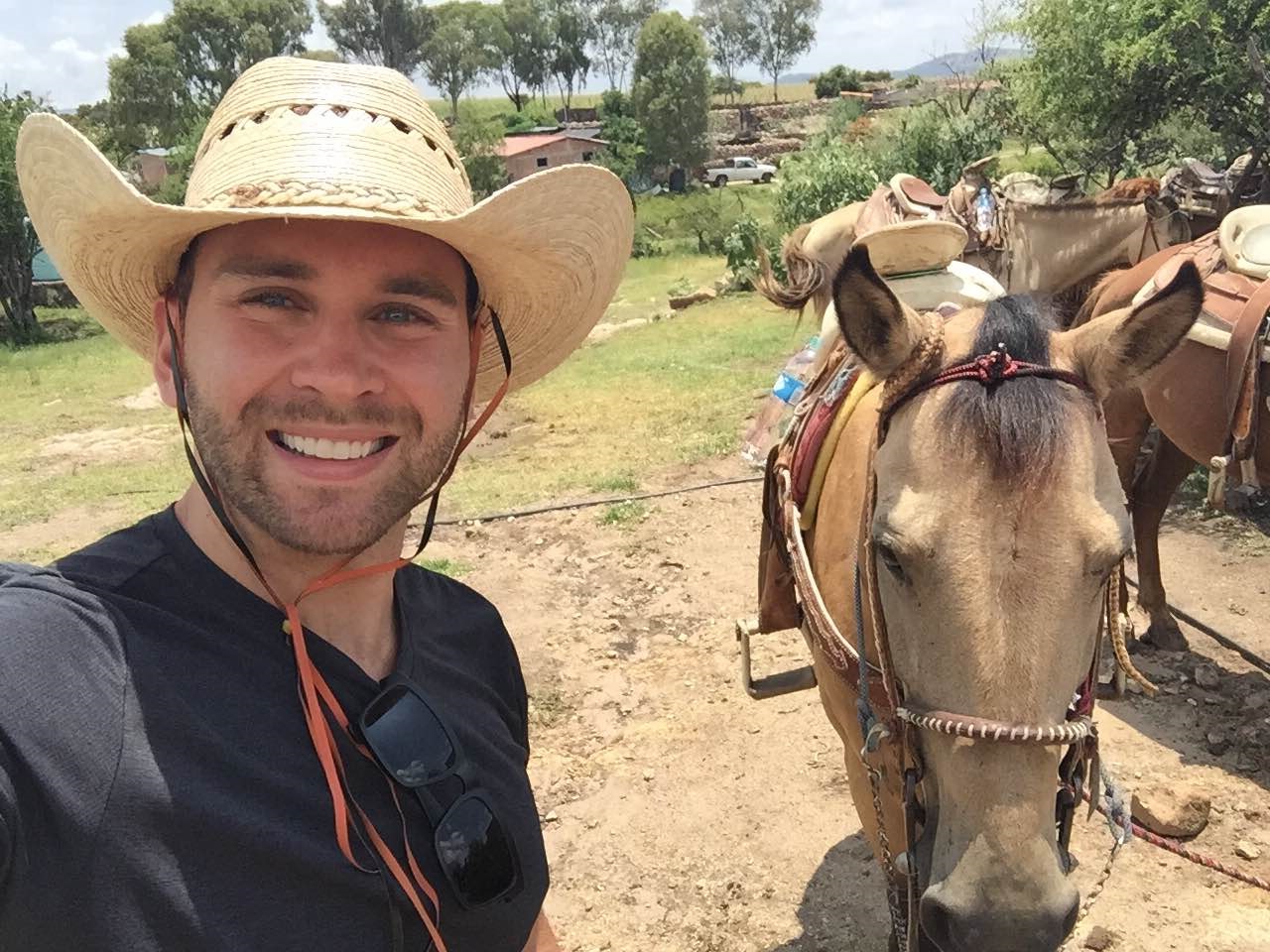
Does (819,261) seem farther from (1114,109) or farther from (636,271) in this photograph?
(636,271)

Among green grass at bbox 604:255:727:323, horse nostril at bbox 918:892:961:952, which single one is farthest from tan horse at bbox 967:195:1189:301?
green grass at bbox 604:255:727:323

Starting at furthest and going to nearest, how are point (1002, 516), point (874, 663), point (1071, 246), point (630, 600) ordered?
point (1071, 246) → point (630, 600) → point (874, 663) → point (1002, 516)

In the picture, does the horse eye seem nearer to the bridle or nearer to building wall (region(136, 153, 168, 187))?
the bridle

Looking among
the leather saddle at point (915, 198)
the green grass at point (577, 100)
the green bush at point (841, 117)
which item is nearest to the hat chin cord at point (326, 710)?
the leather saddle at point (915, 198)

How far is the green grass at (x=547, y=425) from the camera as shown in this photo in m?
7.98

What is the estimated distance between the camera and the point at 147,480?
902cm

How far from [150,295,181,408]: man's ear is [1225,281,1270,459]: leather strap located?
4.34m

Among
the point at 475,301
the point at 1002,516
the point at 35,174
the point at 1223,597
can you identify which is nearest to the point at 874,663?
the point at 1002,516

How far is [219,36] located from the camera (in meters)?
52.1

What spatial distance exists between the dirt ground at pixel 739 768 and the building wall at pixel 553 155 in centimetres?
3800

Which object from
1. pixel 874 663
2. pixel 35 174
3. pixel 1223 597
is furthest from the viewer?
pixel 1223 597

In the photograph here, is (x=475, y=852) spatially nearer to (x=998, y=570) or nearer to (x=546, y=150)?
(x=998, y=570)

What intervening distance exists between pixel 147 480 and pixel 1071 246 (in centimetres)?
873

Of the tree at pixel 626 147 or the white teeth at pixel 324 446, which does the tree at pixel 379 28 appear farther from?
the white teeth at pixel 324 446
